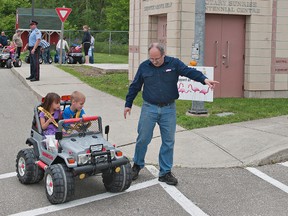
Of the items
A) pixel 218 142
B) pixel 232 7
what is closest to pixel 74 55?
pixel 232 7

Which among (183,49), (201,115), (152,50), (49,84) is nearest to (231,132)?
(201,115)

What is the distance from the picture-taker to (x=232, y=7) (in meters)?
13.5

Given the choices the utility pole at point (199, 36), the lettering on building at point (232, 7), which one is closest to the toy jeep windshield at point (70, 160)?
the utility pole at point (199, 36)

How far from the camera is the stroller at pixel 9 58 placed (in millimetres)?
23828

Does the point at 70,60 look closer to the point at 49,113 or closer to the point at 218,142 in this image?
the point at 218,142

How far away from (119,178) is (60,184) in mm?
796

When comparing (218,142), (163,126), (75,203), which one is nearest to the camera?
(75,203)

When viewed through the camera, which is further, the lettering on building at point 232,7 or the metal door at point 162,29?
the metal door at point 162,29

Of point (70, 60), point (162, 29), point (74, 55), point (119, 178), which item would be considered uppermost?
point (162, 29)

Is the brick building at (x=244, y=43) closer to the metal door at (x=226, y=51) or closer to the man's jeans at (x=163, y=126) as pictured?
the metal door at (x=226, y=51)

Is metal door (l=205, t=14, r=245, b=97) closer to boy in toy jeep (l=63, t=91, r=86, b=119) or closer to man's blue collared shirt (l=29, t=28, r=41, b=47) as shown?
man's blue collared shirt (l=29, t=28, r=41, b=47)

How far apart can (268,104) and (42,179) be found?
7627 mm

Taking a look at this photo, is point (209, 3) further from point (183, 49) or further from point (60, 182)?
point (60, 182)

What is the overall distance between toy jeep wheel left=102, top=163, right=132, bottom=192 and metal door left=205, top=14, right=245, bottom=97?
26.7ft
